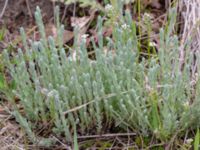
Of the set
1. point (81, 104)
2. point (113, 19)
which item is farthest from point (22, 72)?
point (113, 19)

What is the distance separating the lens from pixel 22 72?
2027mm

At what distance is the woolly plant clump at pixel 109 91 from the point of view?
1.93m

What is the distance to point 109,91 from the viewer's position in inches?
82.0

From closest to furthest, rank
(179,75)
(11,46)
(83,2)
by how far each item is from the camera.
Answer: (179,75) → (11,46) → (83,2)

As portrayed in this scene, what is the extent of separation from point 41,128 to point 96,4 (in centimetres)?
85

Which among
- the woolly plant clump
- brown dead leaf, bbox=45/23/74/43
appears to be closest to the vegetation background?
the woolly plant clump

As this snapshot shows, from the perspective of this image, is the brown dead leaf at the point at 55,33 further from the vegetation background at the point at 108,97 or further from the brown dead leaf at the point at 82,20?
the vegetation background at the point at 108,97

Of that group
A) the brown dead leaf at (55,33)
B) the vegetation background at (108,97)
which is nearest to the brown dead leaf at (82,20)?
the brown dead leaf at (55,33)

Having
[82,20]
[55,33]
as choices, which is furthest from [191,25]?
[55,33]

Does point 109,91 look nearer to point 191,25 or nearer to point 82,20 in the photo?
point 191,25

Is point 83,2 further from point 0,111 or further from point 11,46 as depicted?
point 0,111

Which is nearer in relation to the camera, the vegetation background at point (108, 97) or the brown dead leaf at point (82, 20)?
the vegetation background at point (108, 97)

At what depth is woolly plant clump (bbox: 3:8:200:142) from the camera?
193 cm

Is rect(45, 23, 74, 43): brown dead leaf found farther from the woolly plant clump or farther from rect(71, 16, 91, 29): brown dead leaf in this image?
the woolly plant clump
